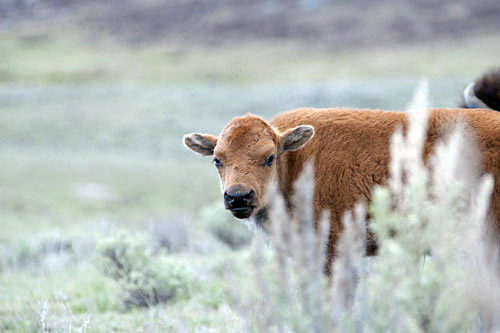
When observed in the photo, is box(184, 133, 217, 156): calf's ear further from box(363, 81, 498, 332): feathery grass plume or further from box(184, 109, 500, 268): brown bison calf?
box(363, 81, 498, 332): feathery grass plume

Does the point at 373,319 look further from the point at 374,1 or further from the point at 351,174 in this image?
the point at 374,1

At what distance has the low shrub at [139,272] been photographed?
6.22 metres

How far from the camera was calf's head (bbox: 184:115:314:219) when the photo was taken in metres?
4.91

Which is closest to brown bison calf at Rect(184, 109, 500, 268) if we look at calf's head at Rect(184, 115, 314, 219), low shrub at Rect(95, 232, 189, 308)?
calf's head at Rect(184, 115, 314, 219)

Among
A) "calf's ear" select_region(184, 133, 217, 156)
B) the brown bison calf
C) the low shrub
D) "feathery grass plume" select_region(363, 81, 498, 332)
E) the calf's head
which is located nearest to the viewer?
"feathery grass plume" select_region(363, 81, 498, 332)

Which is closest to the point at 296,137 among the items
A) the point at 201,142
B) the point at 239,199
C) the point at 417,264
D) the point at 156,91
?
the point at 239,199

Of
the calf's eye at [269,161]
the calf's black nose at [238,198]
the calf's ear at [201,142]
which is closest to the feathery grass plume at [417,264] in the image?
the calf's black nose at [238,198]

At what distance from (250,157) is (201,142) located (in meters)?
0.81

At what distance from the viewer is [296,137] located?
205 inches

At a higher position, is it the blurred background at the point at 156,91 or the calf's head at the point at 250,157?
the calf's head at the point at 250,157

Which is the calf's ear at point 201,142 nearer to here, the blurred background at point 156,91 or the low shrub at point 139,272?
the low shrub at point 139,272

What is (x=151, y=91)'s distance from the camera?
5638 cm

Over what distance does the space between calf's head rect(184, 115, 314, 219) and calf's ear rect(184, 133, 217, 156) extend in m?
0.32

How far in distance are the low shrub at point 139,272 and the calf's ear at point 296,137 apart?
216cm
